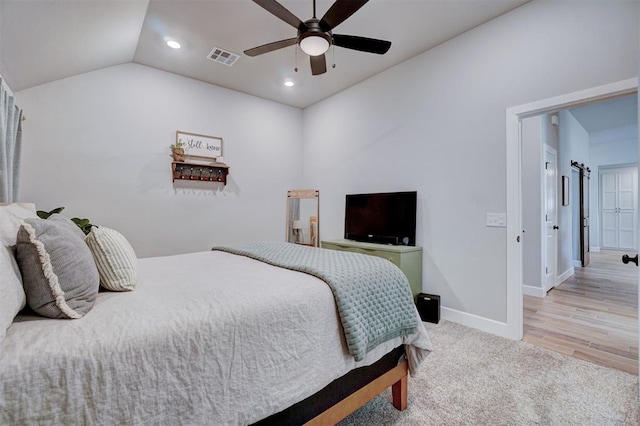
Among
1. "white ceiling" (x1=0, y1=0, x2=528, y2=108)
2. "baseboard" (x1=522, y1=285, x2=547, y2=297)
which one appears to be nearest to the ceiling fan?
"white ceiling" (x1=0, y1=0, x2=528, y2=108)

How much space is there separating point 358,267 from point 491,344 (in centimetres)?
173

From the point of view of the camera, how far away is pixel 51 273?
3.18 ft

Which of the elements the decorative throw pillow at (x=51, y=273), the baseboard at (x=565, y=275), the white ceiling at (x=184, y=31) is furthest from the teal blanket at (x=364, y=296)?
the baseboard at (x=565, y=275)

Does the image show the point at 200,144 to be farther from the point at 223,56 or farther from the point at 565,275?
the point at 565,275

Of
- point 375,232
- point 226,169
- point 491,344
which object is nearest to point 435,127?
point 375,232

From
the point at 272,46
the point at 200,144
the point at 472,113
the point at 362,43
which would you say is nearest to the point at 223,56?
the point at 200,144

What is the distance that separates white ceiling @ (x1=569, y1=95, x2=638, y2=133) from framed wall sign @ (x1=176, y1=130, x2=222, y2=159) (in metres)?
5.38

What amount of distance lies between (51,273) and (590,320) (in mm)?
A: 4341

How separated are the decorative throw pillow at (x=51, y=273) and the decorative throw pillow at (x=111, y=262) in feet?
0.66

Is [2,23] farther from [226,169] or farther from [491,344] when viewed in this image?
[491,344]

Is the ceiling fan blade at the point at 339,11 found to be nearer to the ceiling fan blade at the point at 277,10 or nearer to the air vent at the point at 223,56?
the ceiling fan blade at the point at 277,10

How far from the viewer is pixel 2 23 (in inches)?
73.6

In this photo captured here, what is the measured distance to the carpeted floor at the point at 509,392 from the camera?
160 cm

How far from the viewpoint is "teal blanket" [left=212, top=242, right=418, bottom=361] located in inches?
51.9
